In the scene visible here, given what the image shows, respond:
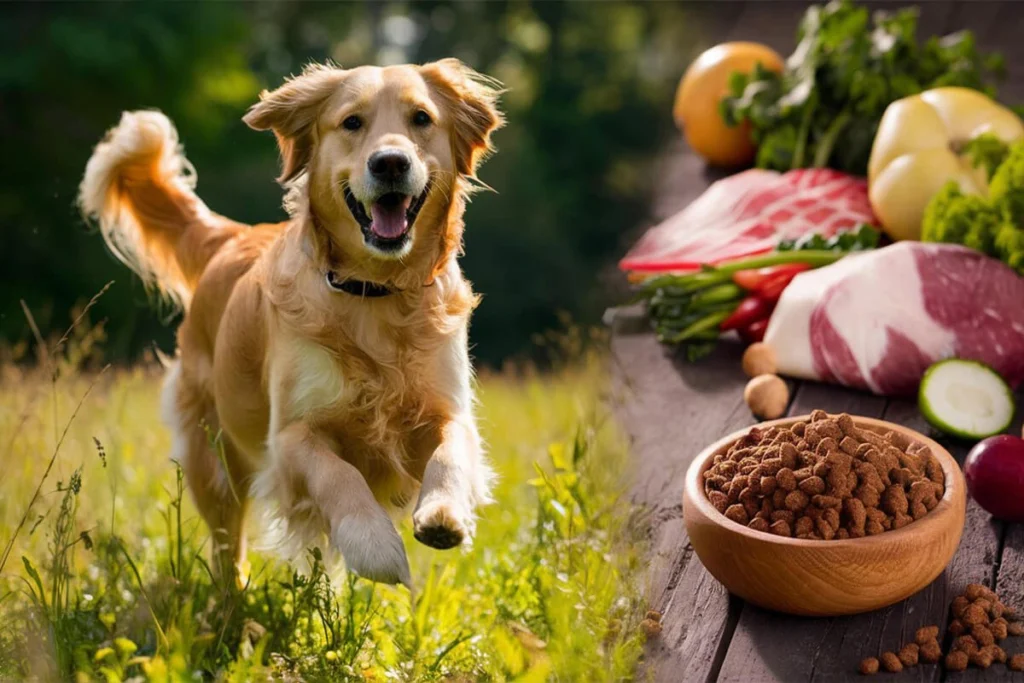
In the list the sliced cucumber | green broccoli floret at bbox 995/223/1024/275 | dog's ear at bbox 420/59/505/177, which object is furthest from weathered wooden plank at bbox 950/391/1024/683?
dog's ear at bbox 420/59/505/177

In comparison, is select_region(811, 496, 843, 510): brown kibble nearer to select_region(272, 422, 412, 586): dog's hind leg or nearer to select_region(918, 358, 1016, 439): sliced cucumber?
select_region(272, 422, 412, 586): dog's hind leg

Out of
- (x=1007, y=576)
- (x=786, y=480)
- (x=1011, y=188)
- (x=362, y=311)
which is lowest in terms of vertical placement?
(x=1007, y=576)

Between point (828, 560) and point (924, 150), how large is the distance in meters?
2.64

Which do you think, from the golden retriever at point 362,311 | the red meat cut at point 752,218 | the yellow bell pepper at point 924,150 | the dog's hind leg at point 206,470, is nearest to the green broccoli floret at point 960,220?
the yellow bell pepper at point 924,150

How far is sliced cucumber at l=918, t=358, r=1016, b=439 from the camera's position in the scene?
141 inches

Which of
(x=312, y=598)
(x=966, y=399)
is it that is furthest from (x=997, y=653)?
(x=312, y=598)

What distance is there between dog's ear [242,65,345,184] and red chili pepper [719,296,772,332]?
202cm

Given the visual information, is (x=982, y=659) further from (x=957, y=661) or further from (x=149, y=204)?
(x=149, y=204)

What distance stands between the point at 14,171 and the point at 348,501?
535 inches

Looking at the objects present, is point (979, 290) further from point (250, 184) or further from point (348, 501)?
point (250, 184)

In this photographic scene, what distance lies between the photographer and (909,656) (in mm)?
2537

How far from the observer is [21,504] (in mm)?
3496

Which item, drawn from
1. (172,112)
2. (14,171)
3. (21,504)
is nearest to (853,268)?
(21,504)

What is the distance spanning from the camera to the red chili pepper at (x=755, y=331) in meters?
4.37
